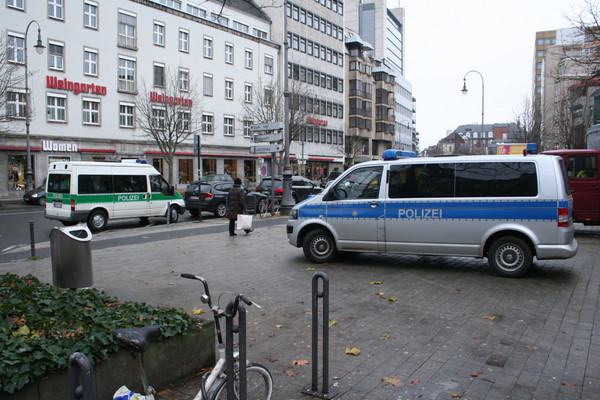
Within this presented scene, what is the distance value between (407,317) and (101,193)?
13349 millimetres

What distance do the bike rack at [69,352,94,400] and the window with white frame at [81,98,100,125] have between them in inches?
1455

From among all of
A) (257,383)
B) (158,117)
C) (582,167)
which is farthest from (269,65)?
(257,383)

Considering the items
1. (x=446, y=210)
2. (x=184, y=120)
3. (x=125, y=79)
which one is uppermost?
(x=125, y=79)

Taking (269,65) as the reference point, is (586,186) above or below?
below

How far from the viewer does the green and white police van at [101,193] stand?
1603cm

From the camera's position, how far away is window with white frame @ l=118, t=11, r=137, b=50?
38.4 m

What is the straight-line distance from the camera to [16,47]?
104 ft

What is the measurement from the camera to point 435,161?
8.86 metres

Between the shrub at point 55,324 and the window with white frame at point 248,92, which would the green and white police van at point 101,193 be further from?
the window with white frame at point 248,92

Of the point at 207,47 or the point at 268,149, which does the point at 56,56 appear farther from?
the point at 268,149

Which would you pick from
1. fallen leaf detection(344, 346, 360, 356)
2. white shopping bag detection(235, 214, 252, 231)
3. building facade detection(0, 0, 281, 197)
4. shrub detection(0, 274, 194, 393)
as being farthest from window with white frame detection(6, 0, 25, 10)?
fallen leaf detection(344, 346, 360, 356)

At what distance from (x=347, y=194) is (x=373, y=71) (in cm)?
7874

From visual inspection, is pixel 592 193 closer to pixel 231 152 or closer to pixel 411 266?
pixel 411 266

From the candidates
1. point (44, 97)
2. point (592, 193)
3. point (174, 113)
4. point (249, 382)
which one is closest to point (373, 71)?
point (174, 113)
